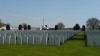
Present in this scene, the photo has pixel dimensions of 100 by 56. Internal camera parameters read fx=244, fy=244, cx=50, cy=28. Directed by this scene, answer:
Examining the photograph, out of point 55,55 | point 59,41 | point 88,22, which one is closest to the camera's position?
point 55,55

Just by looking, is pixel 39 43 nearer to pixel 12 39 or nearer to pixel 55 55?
pixel 12 39

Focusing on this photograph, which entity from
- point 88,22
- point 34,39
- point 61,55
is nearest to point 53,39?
point 34,39

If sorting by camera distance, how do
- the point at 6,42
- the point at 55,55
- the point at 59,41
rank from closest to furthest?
the point at 55,55 < the point at 59,41 < the point at 6,42

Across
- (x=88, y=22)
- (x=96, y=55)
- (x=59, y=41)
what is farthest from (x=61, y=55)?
(x=88, y=22)

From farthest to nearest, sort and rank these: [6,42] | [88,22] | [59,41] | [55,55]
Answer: [88,22] → [6,42] → [59,41] → [55,55]

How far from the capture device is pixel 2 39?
19.5 meters

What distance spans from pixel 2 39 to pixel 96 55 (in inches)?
371

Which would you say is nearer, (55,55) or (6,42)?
(55,55)

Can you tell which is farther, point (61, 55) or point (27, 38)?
point (27, 38)

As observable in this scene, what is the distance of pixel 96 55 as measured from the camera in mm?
12312

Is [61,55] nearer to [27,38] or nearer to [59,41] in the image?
[59,41]

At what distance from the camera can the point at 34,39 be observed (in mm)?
19125

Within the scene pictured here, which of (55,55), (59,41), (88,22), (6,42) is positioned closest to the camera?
(55,55)

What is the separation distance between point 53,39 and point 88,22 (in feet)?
297
